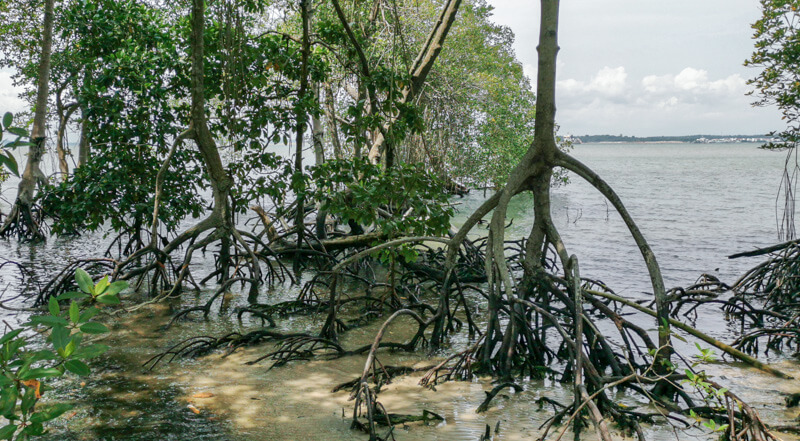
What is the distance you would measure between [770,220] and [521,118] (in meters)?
7.19

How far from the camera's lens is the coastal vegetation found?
4020 millimetres

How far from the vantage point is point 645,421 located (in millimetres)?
3738

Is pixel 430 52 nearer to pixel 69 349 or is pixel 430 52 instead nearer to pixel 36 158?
pixel 69 349

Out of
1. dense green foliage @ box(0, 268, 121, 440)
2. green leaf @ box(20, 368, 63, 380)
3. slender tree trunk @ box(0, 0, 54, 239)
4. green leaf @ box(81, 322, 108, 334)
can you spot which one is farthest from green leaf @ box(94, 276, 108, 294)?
slender tree trunk @ box(0, 0, 54, 239)

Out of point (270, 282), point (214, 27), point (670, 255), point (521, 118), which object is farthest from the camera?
point (521, 118)

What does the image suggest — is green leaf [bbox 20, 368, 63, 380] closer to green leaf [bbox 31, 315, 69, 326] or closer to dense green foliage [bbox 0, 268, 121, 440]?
dense green foliage [bbox 0, 268, 121, 440]

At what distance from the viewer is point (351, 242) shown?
323 inches

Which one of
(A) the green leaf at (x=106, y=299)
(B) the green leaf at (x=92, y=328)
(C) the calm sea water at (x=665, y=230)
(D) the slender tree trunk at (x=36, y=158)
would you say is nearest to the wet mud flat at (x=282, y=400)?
(A) the green leaf at (x=106, y=299)

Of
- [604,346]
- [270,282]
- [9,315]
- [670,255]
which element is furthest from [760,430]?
[670,255]

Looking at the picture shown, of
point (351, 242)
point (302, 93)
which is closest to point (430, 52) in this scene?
point (302, 93)

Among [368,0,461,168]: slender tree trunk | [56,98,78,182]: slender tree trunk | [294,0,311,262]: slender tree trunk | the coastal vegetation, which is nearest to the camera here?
the coastal vegetation

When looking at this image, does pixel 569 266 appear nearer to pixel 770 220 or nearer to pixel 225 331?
pixel 225 331

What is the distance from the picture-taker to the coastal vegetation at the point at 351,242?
4020mm

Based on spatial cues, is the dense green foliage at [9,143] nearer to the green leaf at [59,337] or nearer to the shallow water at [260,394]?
the green leaf at [59,337]
